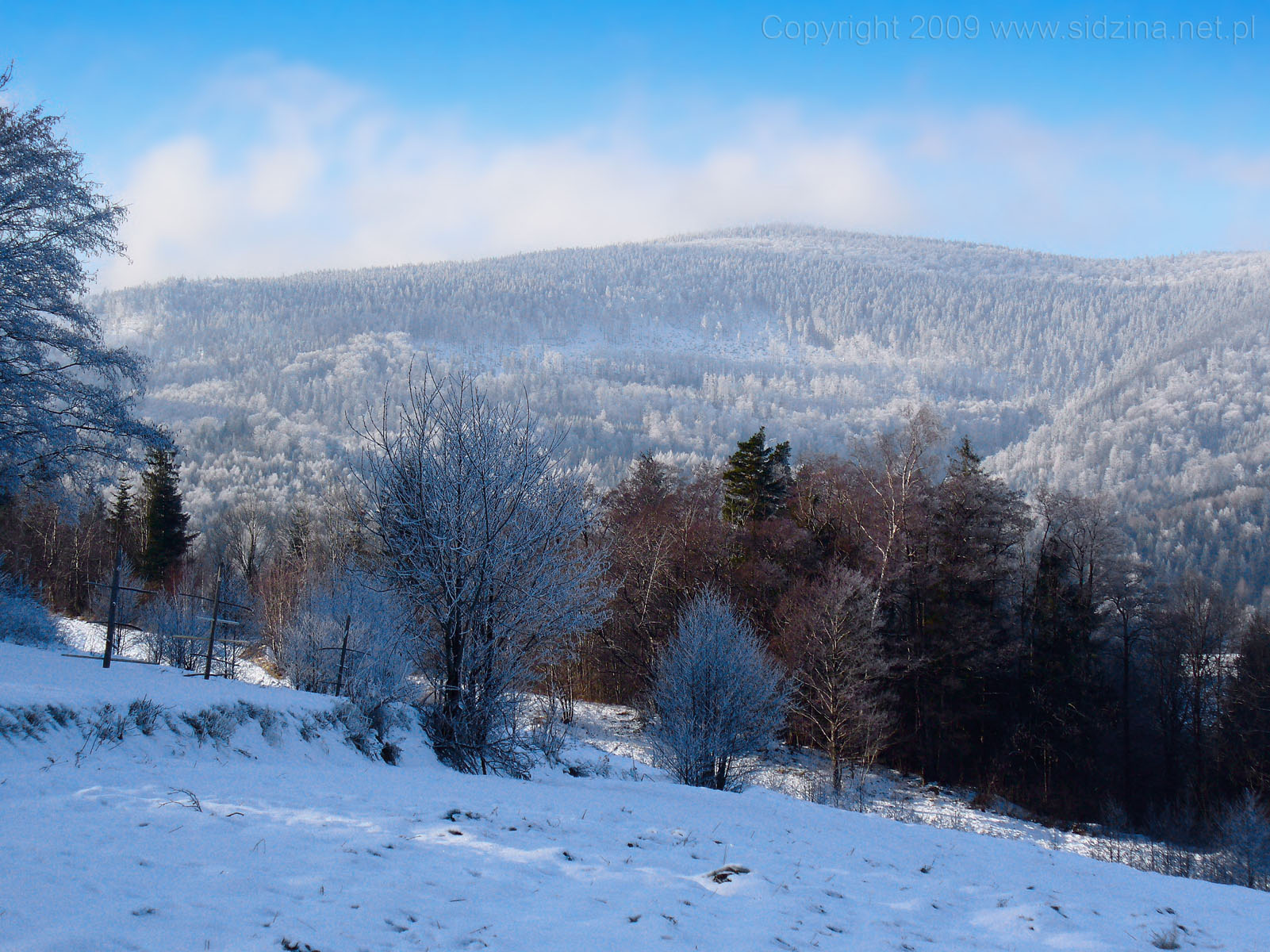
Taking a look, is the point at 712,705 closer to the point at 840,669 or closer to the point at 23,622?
the point at 840,669

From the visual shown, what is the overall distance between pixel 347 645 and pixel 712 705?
9.93 metres

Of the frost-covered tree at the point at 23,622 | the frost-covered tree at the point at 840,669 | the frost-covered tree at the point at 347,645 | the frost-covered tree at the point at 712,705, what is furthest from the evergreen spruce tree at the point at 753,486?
the frost-covered tree at the point at 23,622

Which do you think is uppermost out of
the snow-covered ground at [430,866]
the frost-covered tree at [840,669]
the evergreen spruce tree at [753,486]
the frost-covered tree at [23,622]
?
the evergreen spruce tree at [753,486]

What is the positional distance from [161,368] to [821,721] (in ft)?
603

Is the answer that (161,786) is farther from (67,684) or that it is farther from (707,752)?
(707,752)

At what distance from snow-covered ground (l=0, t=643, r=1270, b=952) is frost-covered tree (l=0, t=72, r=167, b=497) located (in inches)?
228

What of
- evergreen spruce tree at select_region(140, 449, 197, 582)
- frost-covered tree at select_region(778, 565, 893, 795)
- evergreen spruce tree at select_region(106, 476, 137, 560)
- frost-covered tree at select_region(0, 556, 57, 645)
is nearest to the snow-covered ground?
frost-covered tree at select_region(0, 556, 57, 645)

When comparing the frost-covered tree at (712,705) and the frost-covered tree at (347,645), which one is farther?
the frost-covered tree at (712,705)

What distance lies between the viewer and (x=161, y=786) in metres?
6.46

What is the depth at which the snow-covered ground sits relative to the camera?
425cm

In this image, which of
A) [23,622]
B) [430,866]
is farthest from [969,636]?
[23,622]

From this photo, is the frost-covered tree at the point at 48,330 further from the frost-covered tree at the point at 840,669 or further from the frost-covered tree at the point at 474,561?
the frost-covered tree at the point at 840,669

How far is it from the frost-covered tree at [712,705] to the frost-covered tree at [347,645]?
21.9ft

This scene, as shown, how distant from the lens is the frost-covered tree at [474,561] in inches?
486
